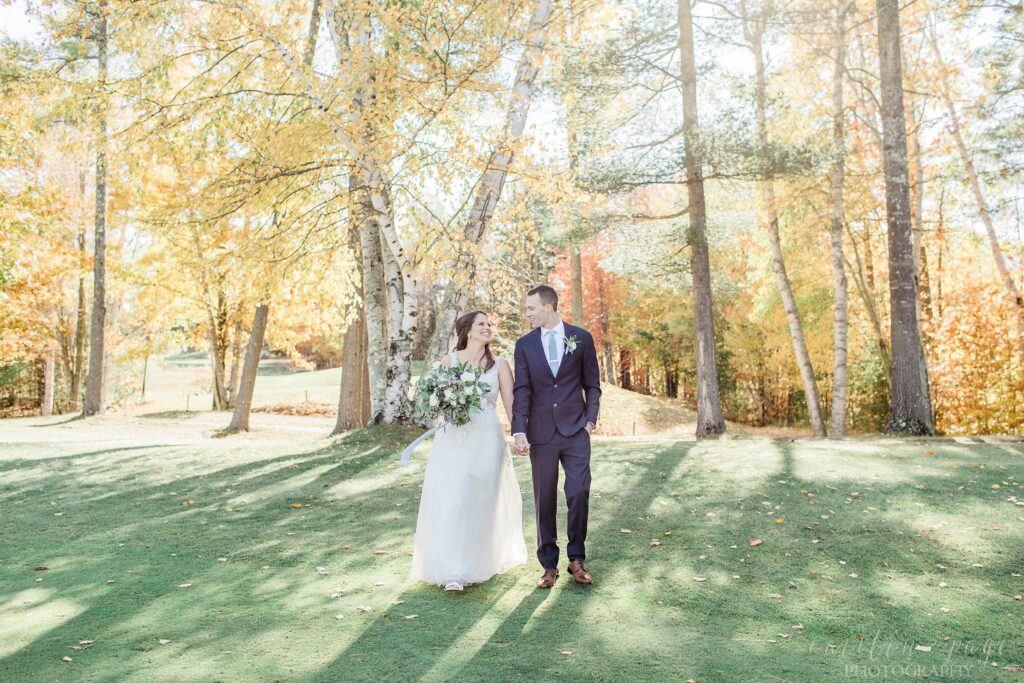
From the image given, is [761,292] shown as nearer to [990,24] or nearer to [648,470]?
[990,24]

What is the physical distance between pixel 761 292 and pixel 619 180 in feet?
37.6

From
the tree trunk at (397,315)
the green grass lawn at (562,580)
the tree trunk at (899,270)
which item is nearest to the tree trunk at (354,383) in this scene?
the tree trunk at (397,315)

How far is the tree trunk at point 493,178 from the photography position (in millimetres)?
10219

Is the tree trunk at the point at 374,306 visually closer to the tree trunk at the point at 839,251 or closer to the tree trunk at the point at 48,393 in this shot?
the tree trunk at the point at 839,251

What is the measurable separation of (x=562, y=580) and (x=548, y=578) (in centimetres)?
24

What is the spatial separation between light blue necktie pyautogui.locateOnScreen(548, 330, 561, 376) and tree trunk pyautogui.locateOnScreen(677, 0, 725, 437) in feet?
32.3

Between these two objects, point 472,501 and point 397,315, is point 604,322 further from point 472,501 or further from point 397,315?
point 472,501

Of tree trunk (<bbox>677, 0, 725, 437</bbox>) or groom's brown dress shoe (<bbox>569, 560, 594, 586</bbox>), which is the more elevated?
tree trunk (<bbox>677, 0, 725, 437</bbox>)

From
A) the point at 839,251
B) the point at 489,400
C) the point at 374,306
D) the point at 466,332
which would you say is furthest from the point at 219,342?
the point at 489,400

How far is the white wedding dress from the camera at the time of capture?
16.2 feet

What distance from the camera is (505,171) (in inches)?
418

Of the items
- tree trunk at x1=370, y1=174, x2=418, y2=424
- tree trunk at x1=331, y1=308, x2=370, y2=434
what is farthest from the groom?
tree trunk at x1=331, y1=308, x2=370, y2=434

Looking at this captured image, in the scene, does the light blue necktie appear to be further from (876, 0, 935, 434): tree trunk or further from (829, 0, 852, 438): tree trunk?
(829, 0, 852, 438): tree trunk

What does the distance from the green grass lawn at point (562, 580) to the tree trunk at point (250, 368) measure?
8600 mm
